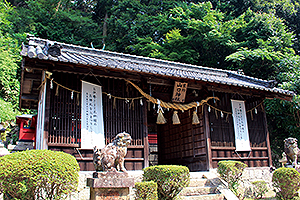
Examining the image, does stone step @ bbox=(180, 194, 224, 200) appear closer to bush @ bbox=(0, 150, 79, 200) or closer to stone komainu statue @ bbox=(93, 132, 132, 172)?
stone komainu statue @ bbox=(93, 132, 132, 172)

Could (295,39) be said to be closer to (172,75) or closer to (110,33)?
(110,33)

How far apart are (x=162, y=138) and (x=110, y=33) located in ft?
44.4

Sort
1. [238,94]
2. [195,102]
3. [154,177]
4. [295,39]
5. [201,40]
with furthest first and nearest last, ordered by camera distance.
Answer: [295,39], [201,40], [238,94], [195,102], [154,177]

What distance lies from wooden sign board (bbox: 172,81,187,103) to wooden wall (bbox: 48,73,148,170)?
1596 millimetres

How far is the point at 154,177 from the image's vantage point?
6.46 metres

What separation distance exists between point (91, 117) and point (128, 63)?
11.1ft

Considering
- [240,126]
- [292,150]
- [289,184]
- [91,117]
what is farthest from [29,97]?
[292,150]

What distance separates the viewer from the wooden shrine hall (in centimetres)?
848

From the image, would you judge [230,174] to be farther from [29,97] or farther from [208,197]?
[29,97]

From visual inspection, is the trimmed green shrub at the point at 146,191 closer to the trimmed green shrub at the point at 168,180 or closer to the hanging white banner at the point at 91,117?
the trimmed green shrub at the point at 168,180

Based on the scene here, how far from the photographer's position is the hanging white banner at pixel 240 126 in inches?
454

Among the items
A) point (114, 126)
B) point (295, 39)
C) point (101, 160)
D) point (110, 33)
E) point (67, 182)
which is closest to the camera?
point (67, 182)

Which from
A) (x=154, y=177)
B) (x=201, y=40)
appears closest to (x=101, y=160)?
(x=154, y=177)

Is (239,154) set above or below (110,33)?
below
